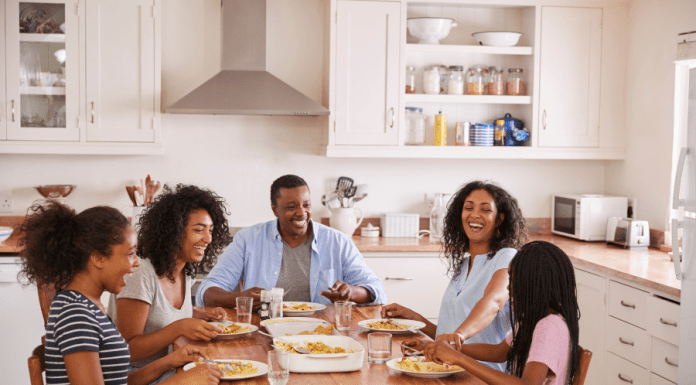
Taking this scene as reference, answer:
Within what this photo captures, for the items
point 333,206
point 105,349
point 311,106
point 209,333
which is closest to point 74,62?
point 311,106

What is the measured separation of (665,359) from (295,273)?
1.66m

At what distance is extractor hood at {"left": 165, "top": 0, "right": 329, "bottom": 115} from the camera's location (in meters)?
3.87

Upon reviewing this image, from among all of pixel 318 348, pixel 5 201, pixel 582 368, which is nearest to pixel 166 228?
pixel 318 348

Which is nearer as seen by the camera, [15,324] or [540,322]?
[540,322]

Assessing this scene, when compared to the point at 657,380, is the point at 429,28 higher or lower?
higher

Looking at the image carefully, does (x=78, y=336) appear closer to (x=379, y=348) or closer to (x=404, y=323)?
(x=379, y=348)

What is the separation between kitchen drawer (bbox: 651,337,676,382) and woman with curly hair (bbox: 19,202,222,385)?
2.17 metres

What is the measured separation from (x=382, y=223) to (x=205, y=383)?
2.86 metres

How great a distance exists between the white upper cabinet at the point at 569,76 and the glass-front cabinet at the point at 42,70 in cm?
279

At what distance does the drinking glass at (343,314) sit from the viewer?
2211 millimetres

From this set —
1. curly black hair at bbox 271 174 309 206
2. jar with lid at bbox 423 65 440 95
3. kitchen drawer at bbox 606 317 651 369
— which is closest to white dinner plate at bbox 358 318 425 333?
curly black hair at bbox 271 174 309 206

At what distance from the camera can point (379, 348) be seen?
1876 mm

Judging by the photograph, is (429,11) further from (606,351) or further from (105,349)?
(105,349)

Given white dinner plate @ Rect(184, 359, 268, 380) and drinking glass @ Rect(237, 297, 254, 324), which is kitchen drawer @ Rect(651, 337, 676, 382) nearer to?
drinking glass @ Rect(237, 297, 254, 324)
